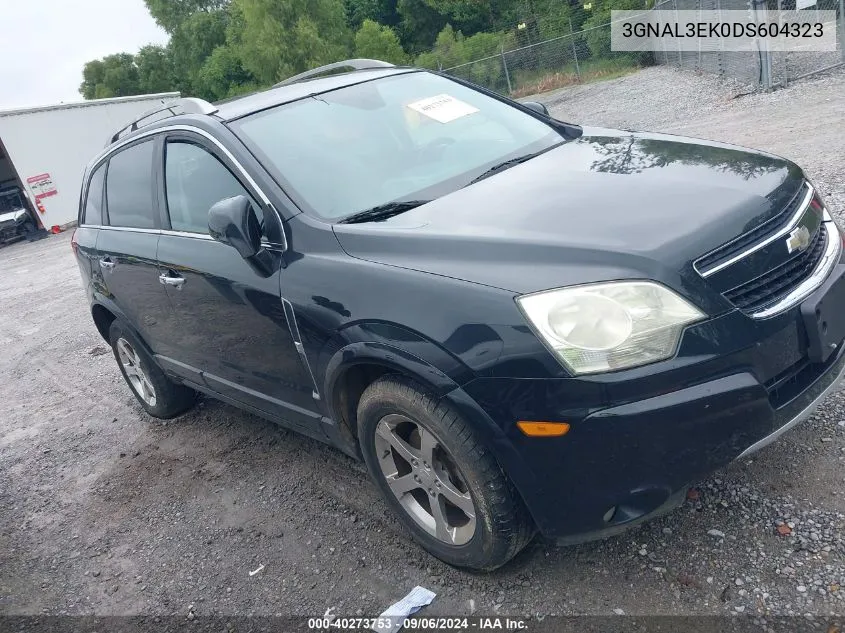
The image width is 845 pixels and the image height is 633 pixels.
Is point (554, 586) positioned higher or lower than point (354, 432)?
lower

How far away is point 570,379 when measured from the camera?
88.0 inches

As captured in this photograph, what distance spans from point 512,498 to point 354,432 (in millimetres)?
890

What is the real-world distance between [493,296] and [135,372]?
12.1 ft

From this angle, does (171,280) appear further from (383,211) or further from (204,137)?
(383,211)

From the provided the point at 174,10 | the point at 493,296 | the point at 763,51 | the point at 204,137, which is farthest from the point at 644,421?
the point at 174,10

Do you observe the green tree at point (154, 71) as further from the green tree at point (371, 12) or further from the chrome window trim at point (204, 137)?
the chrome window trim at point (204, 137)

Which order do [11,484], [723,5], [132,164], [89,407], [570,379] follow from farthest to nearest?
1. [723,5]
2. [89,407]
3. [11,484]
4. [132,164]
5. [570,379]

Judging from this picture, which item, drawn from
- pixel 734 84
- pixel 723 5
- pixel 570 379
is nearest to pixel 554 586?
pixel 570 379

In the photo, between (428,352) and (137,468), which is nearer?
(428,352)

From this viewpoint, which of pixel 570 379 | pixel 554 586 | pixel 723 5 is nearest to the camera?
pixel 570 379

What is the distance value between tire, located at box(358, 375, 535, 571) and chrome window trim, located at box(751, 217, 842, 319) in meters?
1.03

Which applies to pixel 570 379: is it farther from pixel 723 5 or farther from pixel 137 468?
pixel 723 5

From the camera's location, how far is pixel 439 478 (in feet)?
9.07

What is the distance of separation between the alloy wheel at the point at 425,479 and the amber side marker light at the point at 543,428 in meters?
0.39
